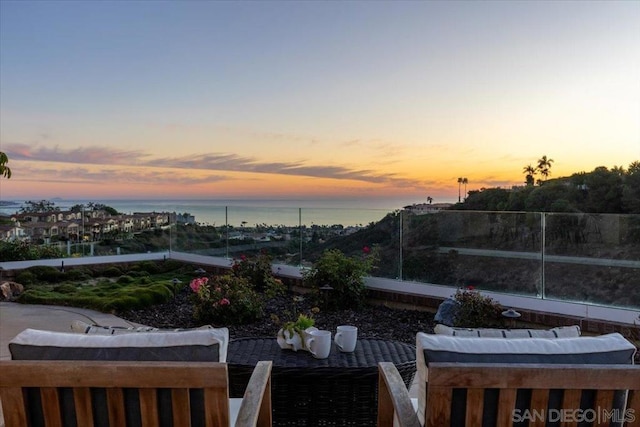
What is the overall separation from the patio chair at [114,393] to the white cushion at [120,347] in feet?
0.25

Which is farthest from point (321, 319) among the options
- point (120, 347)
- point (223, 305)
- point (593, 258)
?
point (120, 347)

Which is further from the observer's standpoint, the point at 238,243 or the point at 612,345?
the point at 238,243

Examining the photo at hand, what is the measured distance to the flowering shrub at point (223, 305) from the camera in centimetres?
540

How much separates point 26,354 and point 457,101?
748 cm

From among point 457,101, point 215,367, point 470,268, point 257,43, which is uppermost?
point 257,43

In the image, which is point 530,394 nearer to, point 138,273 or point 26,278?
point 138,273

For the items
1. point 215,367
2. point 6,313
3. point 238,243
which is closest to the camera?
point 215,367

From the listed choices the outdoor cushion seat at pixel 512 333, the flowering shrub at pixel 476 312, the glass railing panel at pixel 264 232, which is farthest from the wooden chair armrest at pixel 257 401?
the glass railing panel at pixel 264 232

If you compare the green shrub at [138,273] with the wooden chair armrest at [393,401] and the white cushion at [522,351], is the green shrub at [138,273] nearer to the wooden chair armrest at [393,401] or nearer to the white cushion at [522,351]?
the wooden chair armrest at [393,401]

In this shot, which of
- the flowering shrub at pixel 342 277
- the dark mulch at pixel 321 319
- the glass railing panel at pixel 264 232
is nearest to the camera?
the dark mulch at pixel 321 319

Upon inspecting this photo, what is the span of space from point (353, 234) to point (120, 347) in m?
5.37

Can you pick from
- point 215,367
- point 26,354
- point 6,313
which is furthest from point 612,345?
point 6,313

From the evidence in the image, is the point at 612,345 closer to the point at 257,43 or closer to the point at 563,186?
the point at 257,43

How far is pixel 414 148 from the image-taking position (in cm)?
955
